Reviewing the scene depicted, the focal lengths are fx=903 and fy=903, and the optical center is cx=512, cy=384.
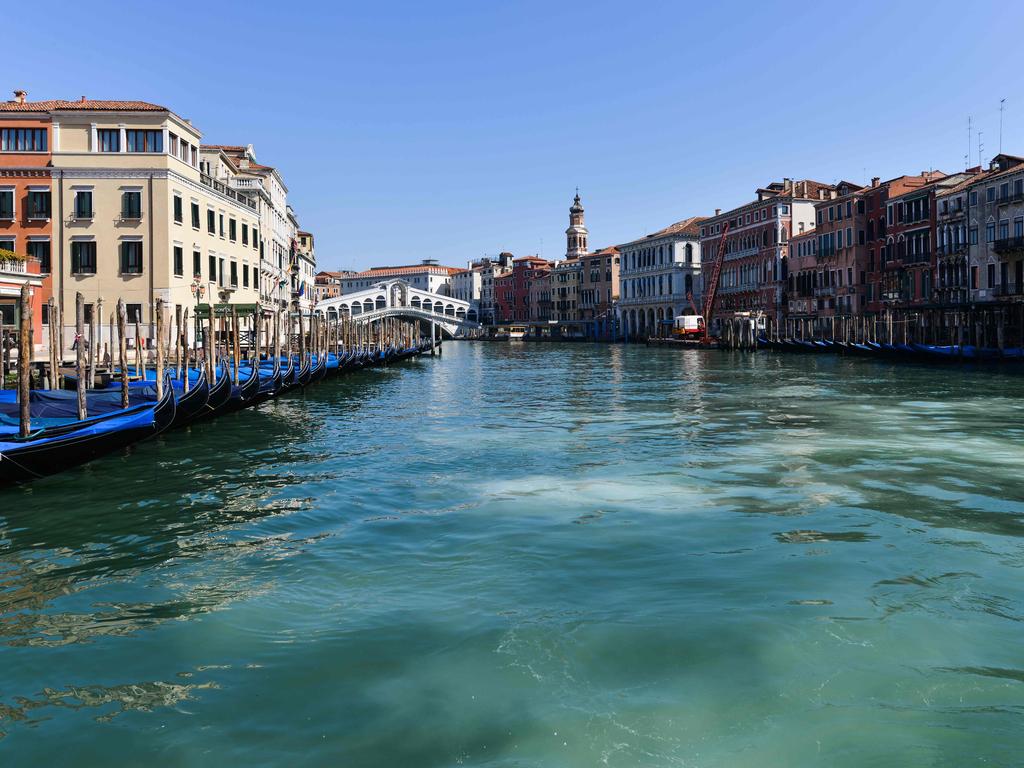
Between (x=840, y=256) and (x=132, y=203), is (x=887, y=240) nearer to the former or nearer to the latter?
(x=840, y=256)

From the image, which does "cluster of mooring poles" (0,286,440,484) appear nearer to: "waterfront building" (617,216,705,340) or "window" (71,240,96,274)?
"window" (71,240,96,274)

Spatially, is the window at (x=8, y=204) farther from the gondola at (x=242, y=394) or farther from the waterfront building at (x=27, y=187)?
the gondola at (x=242, y=394)

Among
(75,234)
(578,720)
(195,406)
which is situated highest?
(75,234)

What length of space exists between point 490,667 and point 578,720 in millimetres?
585

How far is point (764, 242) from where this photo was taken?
163ft

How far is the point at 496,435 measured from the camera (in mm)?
11805

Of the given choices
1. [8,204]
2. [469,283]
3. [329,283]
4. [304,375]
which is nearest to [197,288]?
[8,204]

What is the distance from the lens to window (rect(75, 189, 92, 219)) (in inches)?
891

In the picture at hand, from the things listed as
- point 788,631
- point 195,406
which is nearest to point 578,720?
point 788,631

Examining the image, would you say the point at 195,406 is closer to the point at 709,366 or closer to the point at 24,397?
the point at 24,397

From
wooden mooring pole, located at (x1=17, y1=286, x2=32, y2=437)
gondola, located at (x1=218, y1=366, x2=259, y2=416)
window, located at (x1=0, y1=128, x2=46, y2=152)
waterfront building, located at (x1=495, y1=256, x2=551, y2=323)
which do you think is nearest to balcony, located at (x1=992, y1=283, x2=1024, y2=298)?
gondola, located at (x1=218, y1=366, x2=259, y2=416)

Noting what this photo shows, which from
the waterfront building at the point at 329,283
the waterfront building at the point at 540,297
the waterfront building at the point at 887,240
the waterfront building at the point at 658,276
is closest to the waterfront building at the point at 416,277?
the waterfront building at the point at 329,283

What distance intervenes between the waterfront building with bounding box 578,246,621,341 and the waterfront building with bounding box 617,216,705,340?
4.70 m

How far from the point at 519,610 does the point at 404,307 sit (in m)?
65.7
